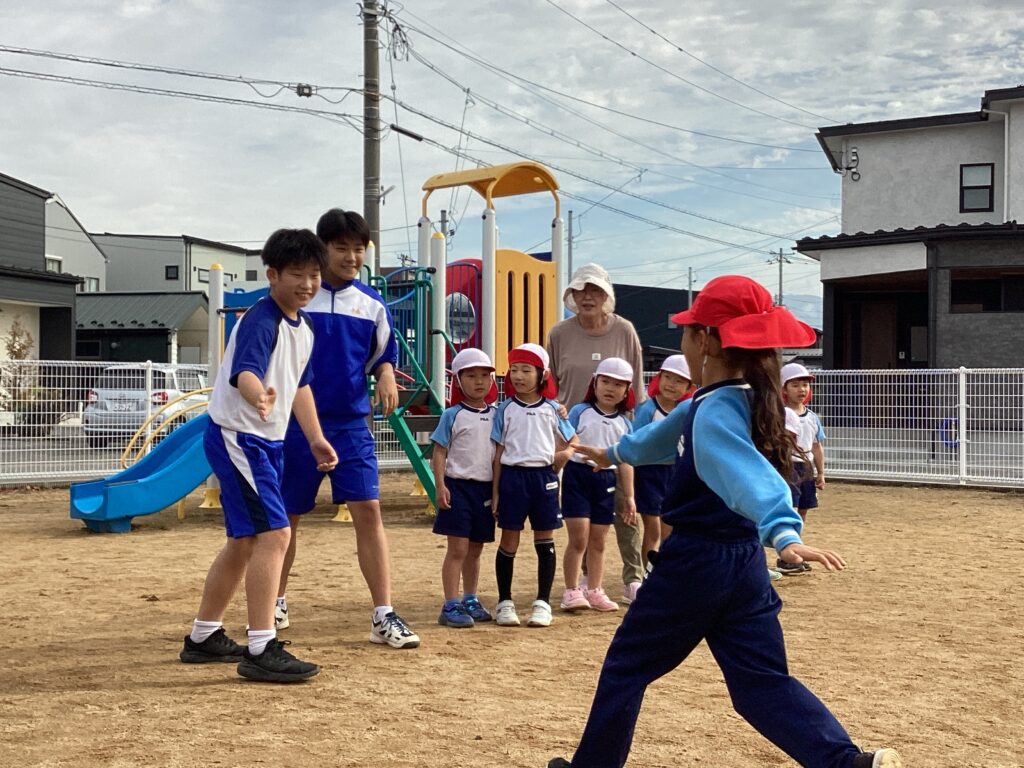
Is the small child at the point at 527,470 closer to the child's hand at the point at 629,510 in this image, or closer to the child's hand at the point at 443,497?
Answer: the child's hand at the point at 443,497

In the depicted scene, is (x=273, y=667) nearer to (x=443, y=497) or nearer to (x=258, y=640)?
(x=258, y=640)

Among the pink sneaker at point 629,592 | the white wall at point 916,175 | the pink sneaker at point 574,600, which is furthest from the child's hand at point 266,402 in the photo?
the white wall at point 916,175

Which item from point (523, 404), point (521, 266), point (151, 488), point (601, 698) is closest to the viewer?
point (601, 698)

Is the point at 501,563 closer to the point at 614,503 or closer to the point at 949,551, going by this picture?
the point at 614,503

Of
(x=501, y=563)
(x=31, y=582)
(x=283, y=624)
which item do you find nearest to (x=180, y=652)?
(x=283, y=624)

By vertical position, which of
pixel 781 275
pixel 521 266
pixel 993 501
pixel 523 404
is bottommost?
Answer: pixel 993 501

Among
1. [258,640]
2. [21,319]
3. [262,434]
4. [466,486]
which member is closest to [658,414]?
[466,486]

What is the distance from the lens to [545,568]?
5.82m

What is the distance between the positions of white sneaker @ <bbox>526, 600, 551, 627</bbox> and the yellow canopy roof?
6869 mm

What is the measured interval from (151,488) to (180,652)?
532 cm

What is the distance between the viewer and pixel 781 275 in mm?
70562

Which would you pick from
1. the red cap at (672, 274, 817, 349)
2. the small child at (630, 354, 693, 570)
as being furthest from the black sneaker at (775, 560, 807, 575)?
the red cap at (672, 274, 817, 349)

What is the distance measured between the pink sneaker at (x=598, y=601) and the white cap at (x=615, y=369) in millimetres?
1264

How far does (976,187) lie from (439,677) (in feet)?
78.4
